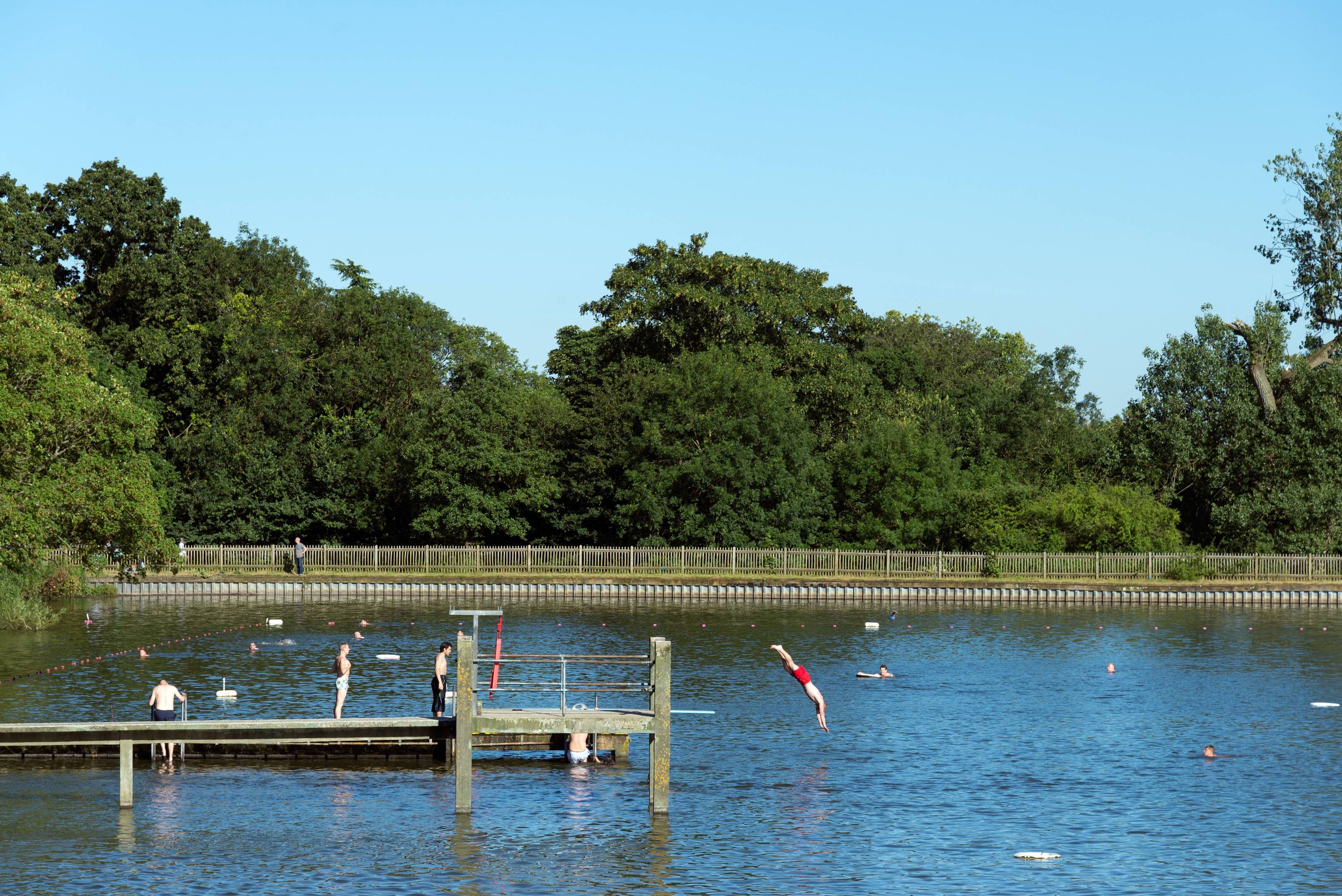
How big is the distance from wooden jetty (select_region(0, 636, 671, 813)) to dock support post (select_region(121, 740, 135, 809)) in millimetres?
14

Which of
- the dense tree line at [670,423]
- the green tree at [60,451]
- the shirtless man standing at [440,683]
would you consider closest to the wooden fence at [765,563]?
the dense tree line at [670,423]

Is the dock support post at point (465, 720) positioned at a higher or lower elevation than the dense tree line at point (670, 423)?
lower

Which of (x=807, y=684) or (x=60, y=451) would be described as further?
(x=60, y=451)

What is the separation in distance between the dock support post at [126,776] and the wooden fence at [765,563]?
44.5 metres

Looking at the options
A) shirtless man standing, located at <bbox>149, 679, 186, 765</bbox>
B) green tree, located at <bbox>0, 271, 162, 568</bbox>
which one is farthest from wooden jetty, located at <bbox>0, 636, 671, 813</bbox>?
green tree, located at <bbox>0, 271, 162, 568</bbox>

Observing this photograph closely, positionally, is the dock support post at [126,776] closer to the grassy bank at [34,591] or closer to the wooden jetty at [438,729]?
the wooden jetty at [438,729]

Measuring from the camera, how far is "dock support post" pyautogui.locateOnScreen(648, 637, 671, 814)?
914 inches

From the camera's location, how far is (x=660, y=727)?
23.4 meters

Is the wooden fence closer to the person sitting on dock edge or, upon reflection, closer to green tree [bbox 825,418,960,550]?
green tree [bbox 825,418,960,550]

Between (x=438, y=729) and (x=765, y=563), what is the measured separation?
44378 millimetres

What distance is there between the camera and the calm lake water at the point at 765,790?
21141mm

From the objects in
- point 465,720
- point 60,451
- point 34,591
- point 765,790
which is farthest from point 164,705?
point 34,591

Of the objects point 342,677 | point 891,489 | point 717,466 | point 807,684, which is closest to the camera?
point 342,677

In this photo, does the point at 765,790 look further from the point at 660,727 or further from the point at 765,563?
the point at 765,563
